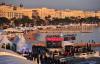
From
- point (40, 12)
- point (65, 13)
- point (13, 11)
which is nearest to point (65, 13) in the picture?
point (65, 13)

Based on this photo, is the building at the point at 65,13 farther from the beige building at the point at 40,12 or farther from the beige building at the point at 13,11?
the beige building at the point at 13,11

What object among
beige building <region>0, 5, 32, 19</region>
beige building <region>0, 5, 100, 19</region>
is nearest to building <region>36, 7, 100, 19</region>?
beige building <region>0, 5, 100, 19</region>

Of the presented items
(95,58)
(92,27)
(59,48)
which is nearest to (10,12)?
(92,27)

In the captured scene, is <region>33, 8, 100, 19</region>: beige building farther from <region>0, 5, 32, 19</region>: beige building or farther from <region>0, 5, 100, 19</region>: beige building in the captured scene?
<region>0, 5, 32, 19</region>: beige building

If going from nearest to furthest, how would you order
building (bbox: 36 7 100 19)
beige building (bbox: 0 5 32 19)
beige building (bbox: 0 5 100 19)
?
beige building (bbox: 0 5 32 19) < beige building (bbox: 0 5 100 19) < building (bbox: 36 7 100 19)

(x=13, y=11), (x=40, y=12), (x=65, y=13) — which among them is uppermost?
(x=13, y=11)

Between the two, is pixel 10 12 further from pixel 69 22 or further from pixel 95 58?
pixel 95 58

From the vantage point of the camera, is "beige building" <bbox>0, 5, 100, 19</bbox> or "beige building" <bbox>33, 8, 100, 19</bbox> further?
"beige building" <bbox>33, 8, 100, 19</bbox>

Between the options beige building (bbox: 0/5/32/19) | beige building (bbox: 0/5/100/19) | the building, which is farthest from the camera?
the building

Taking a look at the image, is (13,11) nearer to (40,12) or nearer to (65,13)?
(40,12)

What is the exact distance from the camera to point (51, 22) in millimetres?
26375

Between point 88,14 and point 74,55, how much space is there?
2138 centimetres

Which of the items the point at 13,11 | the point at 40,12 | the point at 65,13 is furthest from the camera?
the point at 65,13

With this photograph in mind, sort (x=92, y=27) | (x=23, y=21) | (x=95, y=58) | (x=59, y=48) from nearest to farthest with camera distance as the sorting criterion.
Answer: (x=95, y=58) < (x=59, y=48) < (x=23, y=21) < (x=92, y=27)
